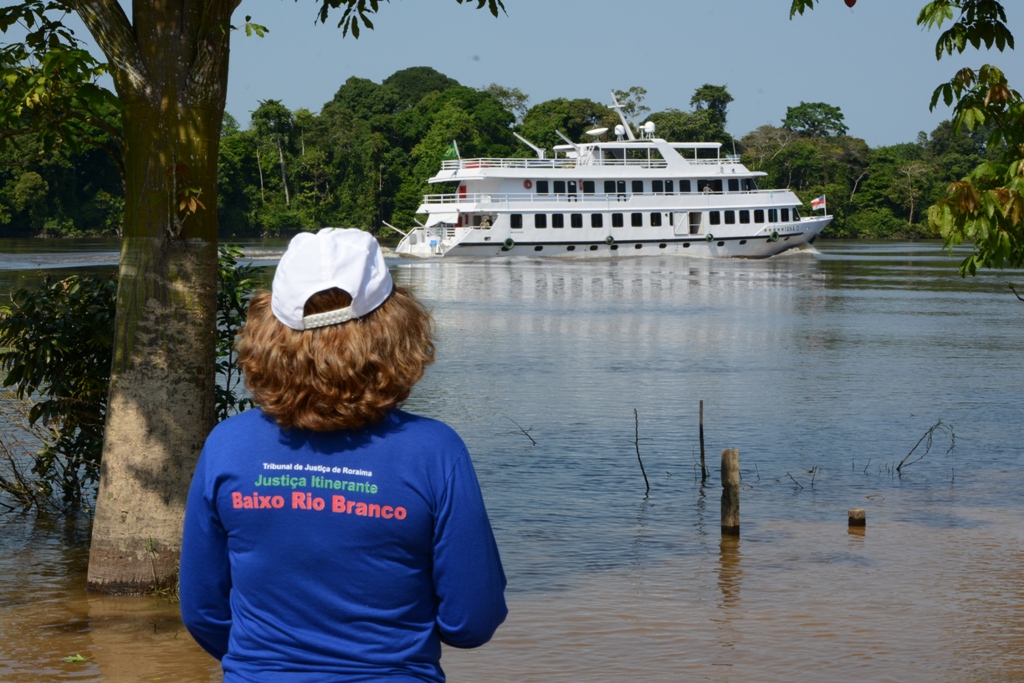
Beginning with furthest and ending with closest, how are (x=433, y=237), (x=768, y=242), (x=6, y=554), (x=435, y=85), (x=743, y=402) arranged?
(x=435, y=85)
(x=768, y=242)
(x=433, y=237)
(x=743, y=402)
(x=6, y=554)

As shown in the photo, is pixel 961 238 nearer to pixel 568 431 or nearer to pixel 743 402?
pixel 568 431

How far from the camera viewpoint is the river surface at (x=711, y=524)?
562 cm

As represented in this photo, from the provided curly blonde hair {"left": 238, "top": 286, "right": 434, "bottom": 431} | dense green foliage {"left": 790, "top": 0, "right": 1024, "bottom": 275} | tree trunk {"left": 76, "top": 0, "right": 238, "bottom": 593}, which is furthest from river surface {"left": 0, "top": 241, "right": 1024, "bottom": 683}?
curly blonde hair {"left": 238, "top": 286, "right": 434, "bottom": 431}

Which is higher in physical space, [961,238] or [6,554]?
[961,238]

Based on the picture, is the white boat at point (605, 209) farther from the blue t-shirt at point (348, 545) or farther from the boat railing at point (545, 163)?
the blue t-shirt at point (348, 545)

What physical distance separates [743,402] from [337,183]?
3018 inches

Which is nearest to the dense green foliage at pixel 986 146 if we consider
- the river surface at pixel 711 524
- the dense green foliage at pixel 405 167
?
the river surface at pixel 711 524

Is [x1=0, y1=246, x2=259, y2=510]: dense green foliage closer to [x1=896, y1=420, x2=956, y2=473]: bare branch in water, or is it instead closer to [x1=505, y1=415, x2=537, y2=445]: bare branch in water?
[x1=505, y1=415, x2=537, y2=445]: bare branch in water

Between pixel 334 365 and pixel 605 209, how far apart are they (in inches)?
1983

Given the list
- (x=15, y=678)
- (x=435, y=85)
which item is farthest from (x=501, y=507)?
(x=435, y=85)

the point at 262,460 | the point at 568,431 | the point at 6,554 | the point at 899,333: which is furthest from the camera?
the point at 899,333

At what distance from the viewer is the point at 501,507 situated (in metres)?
9.36

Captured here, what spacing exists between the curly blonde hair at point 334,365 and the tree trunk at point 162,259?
3398mm

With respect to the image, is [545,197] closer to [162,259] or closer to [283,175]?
[283,175]
